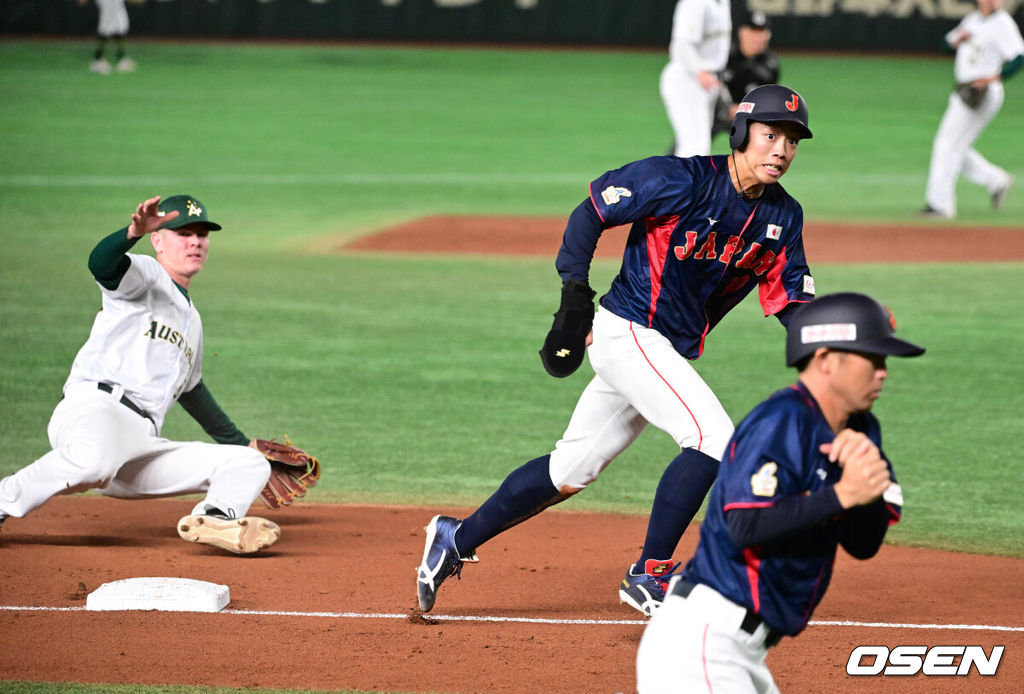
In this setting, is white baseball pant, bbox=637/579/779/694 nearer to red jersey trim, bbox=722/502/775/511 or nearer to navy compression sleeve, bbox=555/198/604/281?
red jersey trim, bbox=722/502/775/511

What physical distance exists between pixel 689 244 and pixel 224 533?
2.30m

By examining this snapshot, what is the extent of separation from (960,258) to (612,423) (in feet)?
32.1

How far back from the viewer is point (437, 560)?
18.0 feet

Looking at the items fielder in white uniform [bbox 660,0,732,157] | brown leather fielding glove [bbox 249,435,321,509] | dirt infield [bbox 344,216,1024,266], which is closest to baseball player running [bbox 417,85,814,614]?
brown leather fielding glove [bbox 249,435,321,509]

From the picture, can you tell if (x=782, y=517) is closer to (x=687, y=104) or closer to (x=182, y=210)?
(x=182, y=210)

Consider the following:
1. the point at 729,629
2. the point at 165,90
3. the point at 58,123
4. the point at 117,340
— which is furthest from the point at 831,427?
the point at 165,90

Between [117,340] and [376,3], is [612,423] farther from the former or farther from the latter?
[376,3]

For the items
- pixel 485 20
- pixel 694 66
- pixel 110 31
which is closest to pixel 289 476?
pixel 694 66

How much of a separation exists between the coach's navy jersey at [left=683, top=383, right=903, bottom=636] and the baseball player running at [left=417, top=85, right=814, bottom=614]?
5.48ft

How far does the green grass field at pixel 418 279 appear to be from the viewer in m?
8.28

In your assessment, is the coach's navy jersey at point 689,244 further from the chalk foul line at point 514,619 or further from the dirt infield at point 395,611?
the dirt infield at point 395,611

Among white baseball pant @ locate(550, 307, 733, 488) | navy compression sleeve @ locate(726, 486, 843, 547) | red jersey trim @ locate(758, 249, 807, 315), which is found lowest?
white baseball pant @ locate(550, 307, 733, 488)

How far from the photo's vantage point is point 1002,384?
32.1 feet

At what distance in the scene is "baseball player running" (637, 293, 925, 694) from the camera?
341 cm
